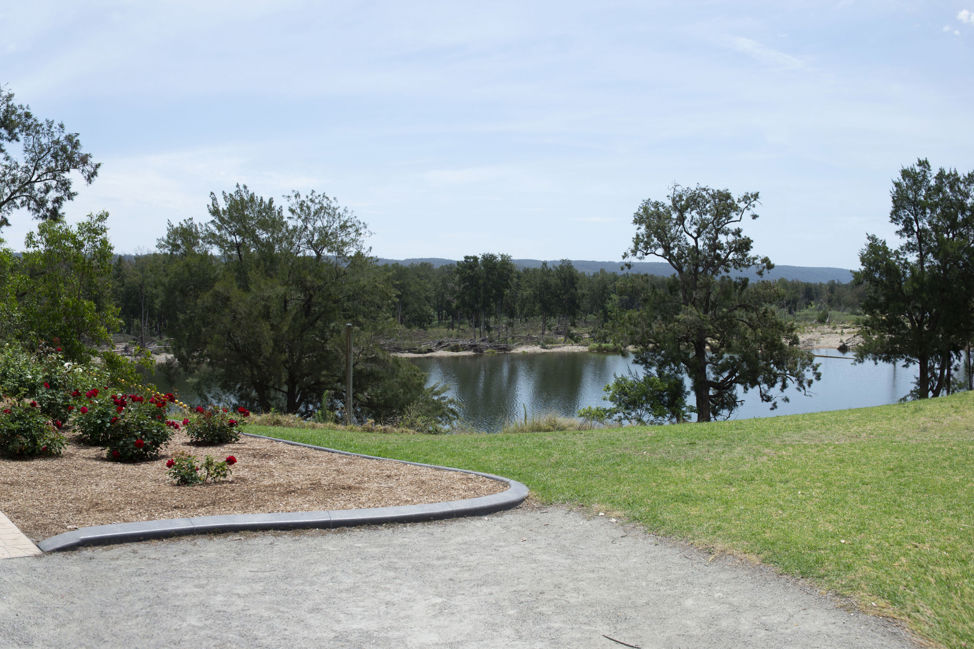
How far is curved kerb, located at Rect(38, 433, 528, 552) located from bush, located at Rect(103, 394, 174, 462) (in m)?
2.75

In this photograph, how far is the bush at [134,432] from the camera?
7789 millimetres

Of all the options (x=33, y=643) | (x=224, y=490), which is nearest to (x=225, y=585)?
(x=33, y=643)

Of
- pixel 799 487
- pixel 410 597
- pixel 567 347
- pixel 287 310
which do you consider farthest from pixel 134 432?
pixel 567 347

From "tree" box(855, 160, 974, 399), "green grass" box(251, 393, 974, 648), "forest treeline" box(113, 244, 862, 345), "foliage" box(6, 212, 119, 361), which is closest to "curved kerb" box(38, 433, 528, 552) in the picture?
"green grass" box(251, 393, 974, 648)

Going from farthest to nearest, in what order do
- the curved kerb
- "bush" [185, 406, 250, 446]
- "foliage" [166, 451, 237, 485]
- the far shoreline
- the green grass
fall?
1. the far shoreline
2. "bush" [185, 406, 250, 446]
3. "foliage" [166, 451, 237, 485]
4. the curved kerb
5. the green grass

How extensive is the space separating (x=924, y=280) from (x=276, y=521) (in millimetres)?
29571

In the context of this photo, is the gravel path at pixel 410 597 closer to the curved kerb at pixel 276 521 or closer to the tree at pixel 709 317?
the curved kerb at pixel 276 521

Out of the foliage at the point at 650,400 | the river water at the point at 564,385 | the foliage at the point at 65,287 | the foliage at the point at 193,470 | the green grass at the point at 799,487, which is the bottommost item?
the river water at the point at 564,385

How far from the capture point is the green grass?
450cm

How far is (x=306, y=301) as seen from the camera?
1124 inches

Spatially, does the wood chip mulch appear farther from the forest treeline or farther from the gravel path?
the forest treeline

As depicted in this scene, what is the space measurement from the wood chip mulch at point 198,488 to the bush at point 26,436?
0.55 ft

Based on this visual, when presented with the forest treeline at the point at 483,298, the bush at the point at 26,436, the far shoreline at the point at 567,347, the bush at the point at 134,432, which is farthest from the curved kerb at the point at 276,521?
the far shoreline at the point at 567,347

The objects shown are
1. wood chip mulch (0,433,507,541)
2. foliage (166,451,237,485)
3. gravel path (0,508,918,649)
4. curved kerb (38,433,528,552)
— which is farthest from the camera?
foliage (166,451,237,485)
